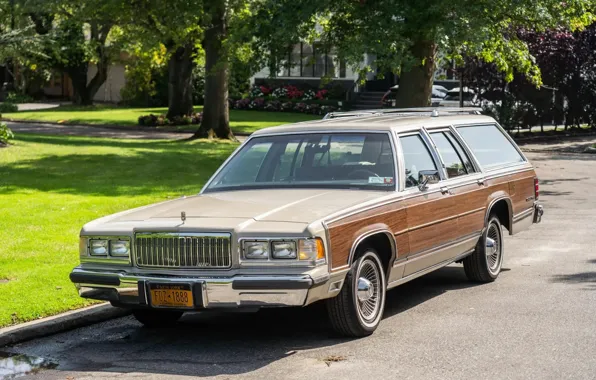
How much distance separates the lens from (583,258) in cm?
1159

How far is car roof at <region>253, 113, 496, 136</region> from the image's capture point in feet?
29.8

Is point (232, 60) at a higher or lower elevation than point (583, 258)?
higher

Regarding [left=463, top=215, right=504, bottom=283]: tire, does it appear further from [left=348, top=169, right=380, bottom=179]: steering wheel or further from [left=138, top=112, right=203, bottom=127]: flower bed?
[left=138, top=112, right=203, bottom=127]: flower bed

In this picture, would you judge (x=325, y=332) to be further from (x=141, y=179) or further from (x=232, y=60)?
(x=232, y=60)

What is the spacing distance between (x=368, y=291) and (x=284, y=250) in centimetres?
98

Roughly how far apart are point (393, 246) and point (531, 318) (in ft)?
4.36

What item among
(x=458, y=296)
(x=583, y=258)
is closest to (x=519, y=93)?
(x=583, y=258)

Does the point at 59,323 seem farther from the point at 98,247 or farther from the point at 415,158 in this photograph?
the point at 415,158

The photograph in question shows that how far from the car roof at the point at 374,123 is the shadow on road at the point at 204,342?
1615 millimetres

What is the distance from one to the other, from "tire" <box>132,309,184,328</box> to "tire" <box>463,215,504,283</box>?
3118 mm

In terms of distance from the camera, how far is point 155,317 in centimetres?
848

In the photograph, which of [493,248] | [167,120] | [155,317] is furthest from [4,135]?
[155,317]

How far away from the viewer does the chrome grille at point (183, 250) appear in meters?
7.34

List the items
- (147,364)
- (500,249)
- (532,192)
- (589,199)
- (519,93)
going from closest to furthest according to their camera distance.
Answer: (147,364), (500,249), (532,192), (589,199), (519,93)
